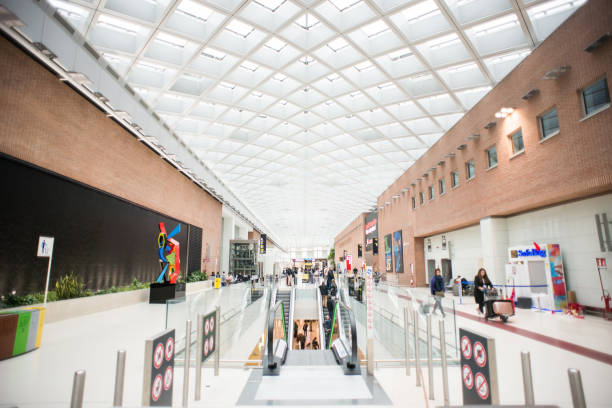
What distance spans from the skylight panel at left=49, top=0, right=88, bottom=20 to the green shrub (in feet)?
29.2

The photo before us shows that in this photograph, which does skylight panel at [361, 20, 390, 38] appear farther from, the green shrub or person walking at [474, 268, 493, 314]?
the green shrub

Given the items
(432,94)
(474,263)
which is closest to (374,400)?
(432,94)

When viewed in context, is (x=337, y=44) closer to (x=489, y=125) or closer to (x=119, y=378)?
(x=489, y=125)

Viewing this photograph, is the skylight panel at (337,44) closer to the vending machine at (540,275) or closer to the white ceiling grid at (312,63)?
the white ceiling grid at (312,63)

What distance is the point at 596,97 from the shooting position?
921cm

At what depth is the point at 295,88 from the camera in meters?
15.6

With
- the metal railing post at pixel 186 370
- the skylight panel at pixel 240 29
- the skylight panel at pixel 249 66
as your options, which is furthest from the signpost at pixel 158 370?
the skylight panel at pixel 249 66

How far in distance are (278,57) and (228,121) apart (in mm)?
5935

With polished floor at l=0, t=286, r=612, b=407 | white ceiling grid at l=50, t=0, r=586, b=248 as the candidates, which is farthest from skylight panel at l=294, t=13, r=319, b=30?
polished floor at l=0, t=286, r=612, b=407

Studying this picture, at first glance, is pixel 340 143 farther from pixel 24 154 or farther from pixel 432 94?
pixel 24 154

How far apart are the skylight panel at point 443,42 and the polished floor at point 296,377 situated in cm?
1116

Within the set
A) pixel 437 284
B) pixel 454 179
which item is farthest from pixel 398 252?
pixel 437 284

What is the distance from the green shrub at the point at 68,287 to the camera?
10.9 meters

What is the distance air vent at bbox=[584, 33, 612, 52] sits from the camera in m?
8.45
